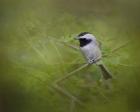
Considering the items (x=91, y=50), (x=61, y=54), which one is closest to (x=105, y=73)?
(x=91, y=50)

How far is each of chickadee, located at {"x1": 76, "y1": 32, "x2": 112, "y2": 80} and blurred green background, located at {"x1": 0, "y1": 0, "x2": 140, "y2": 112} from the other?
0.03 m

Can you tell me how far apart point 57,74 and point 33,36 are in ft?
0.81

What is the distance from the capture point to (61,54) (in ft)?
5.59

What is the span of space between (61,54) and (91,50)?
0.17 meters

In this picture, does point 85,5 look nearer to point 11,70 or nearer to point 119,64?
point 119,64

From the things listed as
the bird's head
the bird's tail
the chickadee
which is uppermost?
the bird's head

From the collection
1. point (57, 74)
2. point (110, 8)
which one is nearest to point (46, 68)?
point (57, 74)

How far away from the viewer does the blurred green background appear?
170cm

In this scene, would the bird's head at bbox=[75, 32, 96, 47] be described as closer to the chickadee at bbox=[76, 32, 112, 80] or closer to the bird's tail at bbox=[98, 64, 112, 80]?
the chickadee at bbox=[76, 32, 112, 80]

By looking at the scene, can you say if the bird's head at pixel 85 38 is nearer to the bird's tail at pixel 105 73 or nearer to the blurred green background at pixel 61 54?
the blurred green background at pixel 61 54

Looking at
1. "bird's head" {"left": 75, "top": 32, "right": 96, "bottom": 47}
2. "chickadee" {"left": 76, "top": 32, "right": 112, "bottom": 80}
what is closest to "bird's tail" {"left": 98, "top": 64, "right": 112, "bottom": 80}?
"chickadee" {"left": 76, "top": 32, "right": 112, "bottom": 80}

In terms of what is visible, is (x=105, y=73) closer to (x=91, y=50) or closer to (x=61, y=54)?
(x=91, y=50)

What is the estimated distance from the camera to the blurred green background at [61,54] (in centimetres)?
170

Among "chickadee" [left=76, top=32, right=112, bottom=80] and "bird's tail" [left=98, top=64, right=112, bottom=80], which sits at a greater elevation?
"chickadee" [left=76, top=32, right=112, bottom=80]
